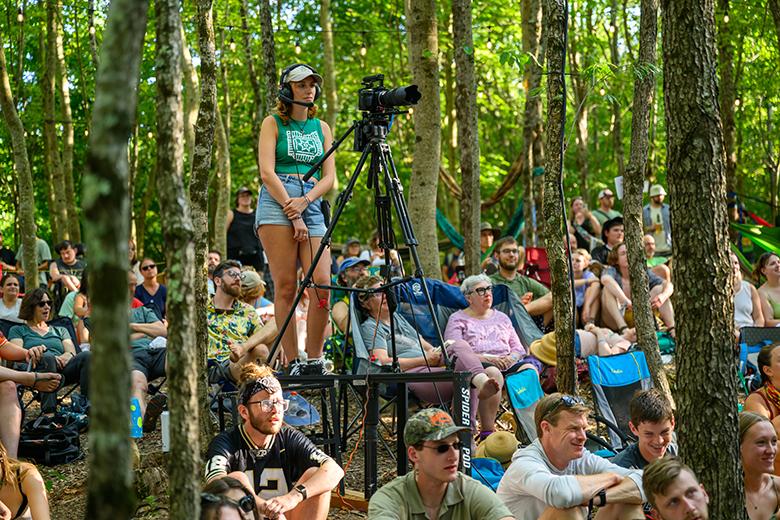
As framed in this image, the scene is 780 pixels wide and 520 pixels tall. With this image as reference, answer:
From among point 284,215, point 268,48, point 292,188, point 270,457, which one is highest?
point 268,48

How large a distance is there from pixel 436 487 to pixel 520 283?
5.21 m

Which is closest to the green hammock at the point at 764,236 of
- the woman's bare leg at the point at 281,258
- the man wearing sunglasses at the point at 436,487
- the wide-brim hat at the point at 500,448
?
the wide-brim hat at the point at 500,448

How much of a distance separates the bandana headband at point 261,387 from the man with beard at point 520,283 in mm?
4484

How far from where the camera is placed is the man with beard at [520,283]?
31.9 ft

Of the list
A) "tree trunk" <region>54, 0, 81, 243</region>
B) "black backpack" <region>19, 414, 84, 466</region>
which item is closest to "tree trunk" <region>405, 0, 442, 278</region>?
"black backpack" <region>19, 414, 84, 466</region>

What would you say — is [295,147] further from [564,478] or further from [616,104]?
[616,104]

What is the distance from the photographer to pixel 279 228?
7012 millimetres

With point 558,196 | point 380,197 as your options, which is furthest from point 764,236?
point 380,197

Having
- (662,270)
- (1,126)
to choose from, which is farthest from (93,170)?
(1,126)

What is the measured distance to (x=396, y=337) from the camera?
7977 mm

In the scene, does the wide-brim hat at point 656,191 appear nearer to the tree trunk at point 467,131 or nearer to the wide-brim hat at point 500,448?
the tree trunk at point 467,131

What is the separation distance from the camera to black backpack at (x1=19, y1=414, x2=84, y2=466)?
25.4 feet

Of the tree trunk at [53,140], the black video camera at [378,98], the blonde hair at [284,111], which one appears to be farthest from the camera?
A: the tree trunk at [53,140]

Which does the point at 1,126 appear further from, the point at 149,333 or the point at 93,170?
the point at 93,170
